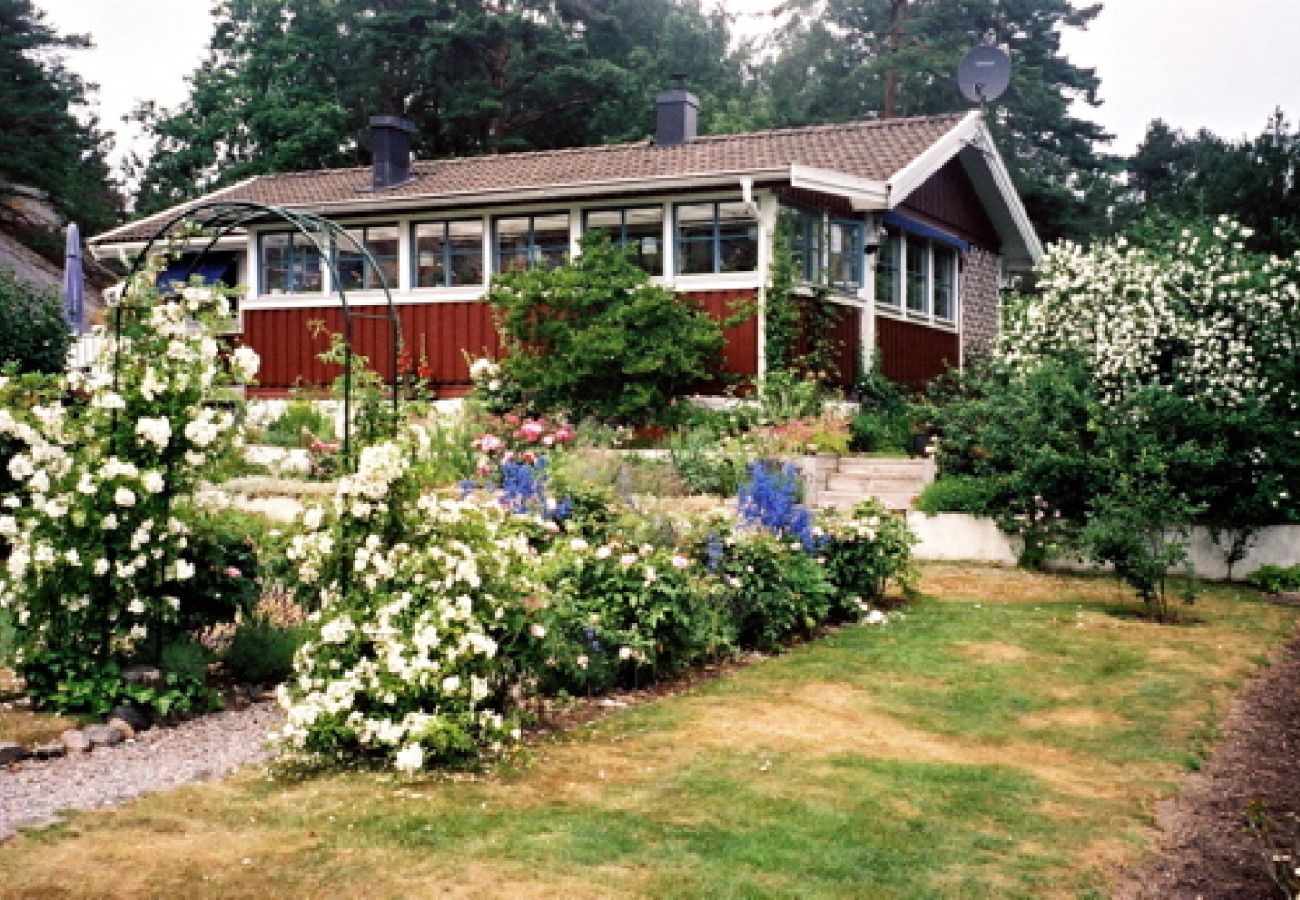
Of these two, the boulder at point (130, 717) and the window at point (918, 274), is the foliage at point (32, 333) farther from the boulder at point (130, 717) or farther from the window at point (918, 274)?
the window at point (918, 274)

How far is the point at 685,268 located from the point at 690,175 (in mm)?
1318

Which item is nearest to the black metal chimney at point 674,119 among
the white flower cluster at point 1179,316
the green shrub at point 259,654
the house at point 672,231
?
the house at point 672,231

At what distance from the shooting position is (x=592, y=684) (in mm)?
7043

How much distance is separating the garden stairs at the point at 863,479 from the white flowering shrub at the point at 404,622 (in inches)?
289

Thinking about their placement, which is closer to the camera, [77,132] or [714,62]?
[77,132]

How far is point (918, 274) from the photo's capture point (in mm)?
19906

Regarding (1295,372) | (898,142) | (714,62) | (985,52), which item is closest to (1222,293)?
(1295,372)

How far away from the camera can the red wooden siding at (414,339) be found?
16031 millimetres

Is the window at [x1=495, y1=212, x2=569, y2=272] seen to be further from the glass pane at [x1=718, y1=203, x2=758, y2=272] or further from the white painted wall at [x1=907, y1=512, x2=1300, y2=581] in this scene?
the white painted wall at [x1=907, y1=512, x2=1300, y2=581]

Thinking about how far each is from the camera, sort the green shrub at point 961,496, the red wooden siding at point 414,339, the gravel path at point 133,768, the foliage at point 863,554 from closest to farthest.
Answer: the gravel path at point 133,768, the foliage at point 863,554, the green shrub at point 961,496, the red wooden siding at point 414,339

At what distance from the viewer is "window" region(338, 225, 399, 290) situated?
18453 millimetres

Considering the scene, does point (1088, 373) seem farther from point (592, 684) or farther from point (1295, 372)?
point (592, 684)

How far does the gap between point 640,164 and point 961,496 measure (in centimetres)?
752

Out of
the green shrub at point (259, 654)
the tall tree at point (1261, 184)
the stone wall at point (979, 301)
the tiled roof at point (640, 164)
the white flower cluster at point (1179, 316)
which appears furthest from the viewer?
the stone wall at point (979, 301)
